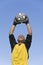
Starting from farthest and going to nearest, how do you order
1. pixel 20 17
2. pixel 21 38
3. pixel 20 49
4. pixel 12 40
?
pixel 20 17, pixel 12 40, pixel 20 49, pixel 21 38

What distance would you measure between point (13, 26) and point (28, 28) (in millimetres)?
770

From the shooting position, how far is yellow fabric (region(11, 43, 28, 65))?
34.5 ft

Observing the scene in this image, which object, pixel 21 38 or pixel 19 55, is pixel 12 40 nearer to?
pixel 21 38

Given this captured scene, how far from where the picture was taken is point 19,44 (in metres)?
10.7

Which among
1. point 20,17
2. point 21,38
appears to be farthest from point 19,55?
point 20,17

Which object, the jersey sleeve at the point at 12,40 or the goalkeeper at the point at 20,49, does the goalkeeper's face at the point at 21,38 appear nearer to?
the goalkeeper at the point at 20,49

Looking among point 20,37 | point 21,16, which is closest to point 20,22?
point 21,16

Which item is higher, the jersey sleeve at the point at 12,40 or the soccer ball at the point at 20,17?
the soccer ball at the point at 20,17

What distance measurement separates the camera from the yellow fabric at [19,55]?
414 inches

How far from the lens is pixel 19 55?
34.7 feet

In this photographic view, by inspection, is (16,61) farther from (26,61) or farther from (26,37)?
(26,37)

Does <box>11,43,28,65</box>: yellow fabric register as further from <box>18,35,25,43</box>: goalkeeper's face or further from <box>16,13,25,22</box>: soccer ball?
<box>16,13,25,22</box>: soccer ball

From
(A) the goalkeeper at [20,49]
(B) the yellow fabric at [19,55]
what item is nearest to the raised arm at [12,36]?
(A) the goalkeeper at [20,49]

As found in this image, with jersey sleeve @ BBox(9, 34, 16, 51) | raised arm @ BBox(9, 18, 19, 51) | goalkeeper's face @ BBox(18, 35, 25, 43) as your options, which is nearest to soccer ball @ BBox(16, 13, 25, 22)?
raised arm @ BBox(9, 18, 19, 51)
